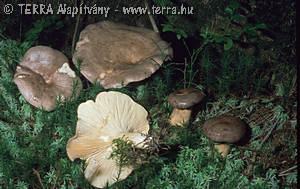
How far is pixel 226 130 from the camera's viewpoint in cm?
250

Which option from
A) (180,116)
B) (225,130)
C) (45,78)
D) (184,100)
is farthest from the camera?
(45,78)

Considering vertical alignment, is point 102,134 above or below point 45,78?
below

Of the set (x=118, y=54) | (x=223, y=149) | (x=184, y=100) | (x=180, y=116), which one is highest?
(x=118, y=54)

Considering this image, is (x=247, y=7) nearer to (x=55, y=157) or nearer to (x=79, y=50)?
(x=79, y=50)

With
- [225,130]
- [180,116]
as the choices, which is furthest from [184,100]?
[225,130]

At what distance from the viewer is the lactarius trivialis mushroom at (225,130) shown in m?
2.48

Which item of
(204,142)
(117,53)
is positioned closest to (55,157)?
(117,53)

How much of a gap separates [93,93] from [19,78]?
2.80ft

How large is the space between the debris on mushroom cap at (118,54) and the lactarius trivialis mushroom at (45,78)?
26 cm

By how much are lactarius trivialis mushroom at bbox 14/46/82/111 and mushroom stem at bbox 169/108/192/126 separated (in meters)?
1.12

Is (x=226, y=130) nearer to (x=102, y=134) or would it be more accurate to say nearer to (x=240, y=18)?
(x=102, y=134)

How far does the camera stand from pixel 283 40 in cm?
340

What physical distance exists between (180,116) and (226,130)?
0.62m

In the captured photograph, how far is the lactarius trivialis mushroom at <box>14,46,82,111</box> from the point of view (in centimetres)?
296
